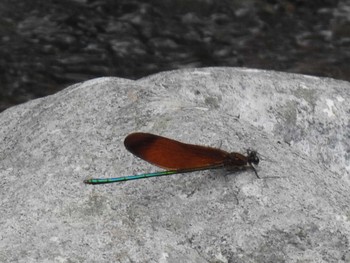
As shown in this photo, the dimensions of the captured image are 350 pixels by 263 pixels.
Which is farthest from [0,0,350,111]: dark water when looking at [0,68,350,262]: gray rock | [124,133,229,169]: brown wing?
[124,133,229,169]: brown wing

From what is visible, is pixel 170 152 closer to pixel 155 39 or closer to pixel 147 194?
pixel 147 194

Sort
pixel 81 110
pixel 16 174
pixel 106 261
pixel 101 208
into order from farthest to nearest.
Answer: pixel 81 110 → pixel 16 174 → pixel 101 208 → pixel 106 261

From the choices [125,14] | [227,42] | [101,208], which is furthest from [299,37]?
[101,208]

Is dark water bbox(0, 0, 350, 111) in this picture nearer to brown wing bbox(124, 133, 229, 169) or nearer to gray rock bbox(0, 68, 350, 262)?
gray rock bbox(0, 68, 350, 262)

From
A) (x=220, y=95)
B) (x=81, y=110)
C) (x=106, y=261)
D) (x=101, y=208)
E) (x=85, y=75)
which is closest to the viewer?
(x=106, y=261)

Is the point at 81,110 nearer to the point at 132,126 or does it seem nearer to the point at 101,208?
the point at 132,126

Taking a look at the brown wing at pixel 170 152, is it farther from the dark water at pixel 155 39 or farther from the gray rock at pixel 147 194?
the dark water at pixel 155 39
